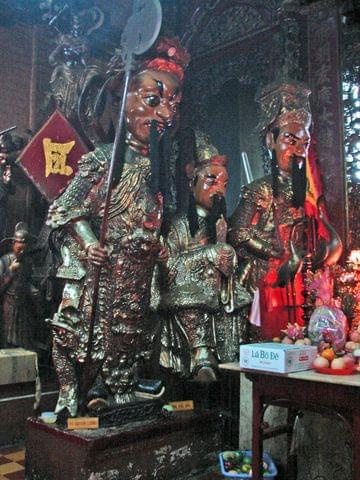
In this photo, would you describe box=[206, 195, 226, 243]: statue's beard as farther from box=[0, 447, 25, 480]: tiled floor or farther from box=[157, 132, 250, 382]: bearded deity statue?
box=[0, 447, 25, 480]: tiled floor

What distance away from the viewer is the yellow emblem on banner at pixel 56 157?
5.11 metres

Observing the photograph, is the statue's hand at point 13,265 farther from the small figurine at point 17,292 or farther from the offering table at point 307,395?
the offering table at point 307,395

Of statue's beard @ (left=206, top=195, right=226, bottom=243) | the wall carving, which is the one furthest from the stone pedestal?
the wall carving

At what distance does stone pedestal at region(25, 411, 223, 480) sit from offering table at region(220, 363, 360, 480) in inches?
30.7

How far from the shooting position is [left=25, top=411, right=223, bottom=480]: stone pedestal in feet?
9.71

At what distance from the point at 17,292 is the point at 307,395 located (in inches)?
126

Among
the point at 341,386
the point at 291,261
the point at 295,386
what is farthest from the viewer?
the point at 291,261

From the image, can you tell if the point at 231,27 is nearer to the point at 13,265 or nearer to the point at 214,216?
the point at 214,216

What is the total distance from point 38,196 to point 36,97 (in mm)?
1064

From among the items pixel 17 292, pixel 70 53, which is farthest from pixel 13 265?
pixel 70 53

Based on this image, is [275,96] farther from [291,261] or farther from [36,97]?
[36,97]

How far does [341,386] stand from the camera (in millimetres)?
2383

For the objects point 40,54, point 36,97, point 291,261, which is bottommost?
point 291,261

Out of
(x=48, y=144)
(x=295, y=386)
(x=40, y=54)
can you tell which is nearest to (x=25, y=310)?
(x=48, y=144)
